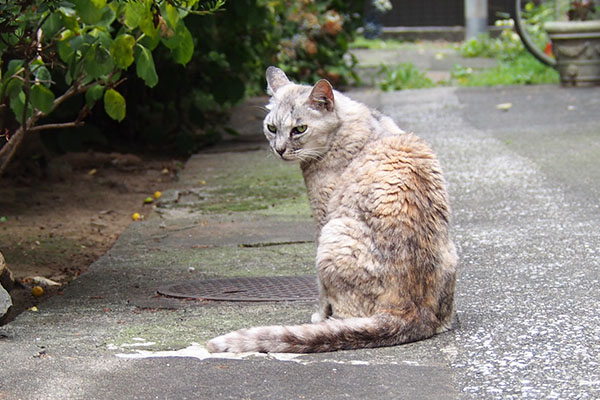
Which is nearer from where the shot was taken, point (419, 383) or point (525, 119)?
point (419, 383)

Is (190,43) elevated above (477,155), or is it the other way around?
(190,43)

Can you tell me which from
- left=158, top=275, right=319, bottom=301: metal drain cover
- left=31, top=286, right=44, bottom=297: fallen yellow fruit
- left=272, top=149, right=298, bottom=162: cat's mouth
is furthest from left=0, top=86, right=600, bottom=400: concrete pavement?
left=272, top=149, right=298, bottom=162: cat's mouth

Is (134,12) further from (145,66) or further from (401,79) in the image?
(401,79)

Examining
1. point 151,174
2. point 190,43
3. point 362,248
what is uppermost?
point 190,43

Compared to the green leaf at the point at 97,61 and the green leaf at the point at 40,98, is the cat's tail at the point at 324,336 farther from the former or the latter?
the green leaf at the point at 40,98

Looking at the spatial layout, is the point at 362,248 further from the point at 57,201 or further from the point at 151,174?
the point at 151,174

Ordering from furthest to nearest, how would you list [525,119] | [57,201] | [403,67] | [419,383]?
[403,67], [525,119], [57,201], [419,383]

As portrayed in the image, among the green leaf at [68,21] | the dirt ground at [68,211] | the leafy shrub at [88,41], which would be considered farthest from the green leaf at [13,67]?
the dirt ground at [68,211]

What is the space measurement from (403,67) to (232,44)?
220 inches

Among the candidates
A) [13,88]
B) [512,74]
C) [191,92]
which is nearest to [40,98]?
[13,88]

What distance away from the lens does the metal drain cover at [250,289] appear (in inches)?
183

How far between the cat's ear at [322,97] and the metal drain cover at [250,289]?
1061mm

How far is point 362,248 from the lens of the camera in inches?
148

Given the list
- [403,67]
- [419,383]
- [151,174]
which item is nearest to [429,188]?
[419,383]
